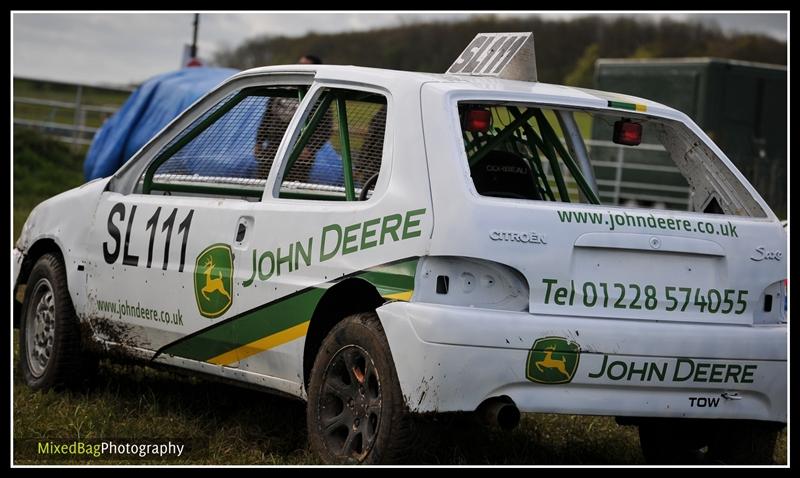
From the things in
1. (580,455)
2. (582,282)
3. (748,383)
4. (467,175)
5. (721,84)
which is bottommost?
(580,455)

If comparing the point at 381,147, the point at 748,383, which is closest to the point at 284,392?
the point at 381,147

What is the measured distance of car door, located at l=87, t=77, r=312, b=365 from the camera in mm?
6129

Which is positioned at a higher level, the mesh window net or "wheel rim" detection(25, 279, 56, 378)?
the mesh window net

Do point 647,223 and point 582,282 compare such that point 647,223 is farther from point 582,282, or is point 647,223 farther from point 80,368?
point 80,368

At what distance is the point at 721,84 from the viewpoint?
23984mm

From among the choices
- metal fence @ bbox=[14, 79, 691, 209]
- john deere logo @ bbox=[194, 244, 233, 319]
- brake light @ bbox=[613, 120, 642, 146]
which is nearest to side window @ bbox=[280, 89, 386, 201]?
john deere logo @ bbox=[194, 244, 233, 319]

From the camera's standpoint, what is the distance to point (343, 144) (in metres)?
5.93

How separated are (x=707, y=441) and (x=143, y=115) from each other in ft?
40.2

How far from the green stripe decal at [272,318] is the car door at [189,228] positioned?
10mm

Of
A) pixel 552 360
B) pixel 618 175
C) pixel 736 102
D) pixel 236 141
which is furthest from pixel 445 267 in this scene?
pixel 618 175

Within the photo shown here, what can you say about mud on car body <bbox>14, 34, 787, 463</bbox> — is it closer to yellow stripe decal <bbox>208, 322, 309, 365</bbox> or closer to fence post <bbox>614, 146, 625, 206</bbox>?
yellow stripe decal <bbox>208, 322, 309, 365</bbox>

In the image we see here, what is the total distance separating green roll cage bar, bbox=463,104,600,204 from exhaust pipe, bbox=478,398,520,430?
4.75 ft

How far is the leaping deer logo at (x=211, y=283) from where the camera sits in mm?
6059

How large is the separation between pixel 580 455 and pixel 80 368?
250 centimetres
